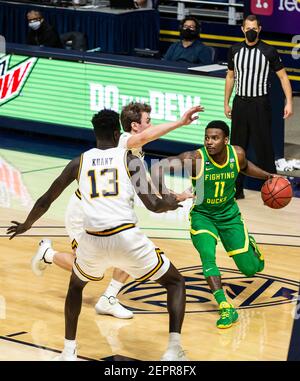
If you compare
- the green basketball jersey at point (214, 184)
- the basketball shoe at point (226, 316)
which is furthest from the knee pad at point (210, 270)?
the green basketball jersey at point (214, 184)

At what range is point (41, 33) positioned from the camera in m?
16.0

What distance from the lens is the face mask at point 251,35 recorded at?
1172 centimetres

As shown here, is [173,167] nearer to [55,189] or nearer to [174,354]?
A: [55,189]

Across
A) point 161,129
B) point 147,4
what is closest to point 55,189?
point 161,129

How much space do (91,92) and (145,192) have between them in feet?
23.4

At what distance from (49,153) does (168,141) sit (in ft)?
5.98

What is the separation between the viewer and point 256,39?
1185 centimetres

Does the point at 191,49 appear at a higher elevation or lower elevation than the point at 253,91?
lower

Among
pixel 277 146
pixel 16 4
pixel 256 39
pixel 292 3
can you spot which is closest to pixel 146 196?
pixel 256 39

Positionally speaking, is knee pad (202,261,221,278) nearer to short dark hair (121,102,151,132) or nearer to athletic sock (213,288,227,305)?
athletic sock (213,288,227,305)

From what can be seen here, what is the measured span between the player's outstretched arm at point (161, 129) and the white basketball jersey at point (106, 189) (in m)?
0.42

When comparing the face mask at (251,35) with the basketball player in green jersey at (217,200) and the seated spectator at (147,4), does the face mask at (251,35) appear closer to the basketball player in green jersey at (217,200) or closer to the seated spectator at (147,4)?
the basketball player in green jersey at (217,200)

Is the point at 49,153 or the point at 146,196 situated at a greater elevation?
the point at 146,196
